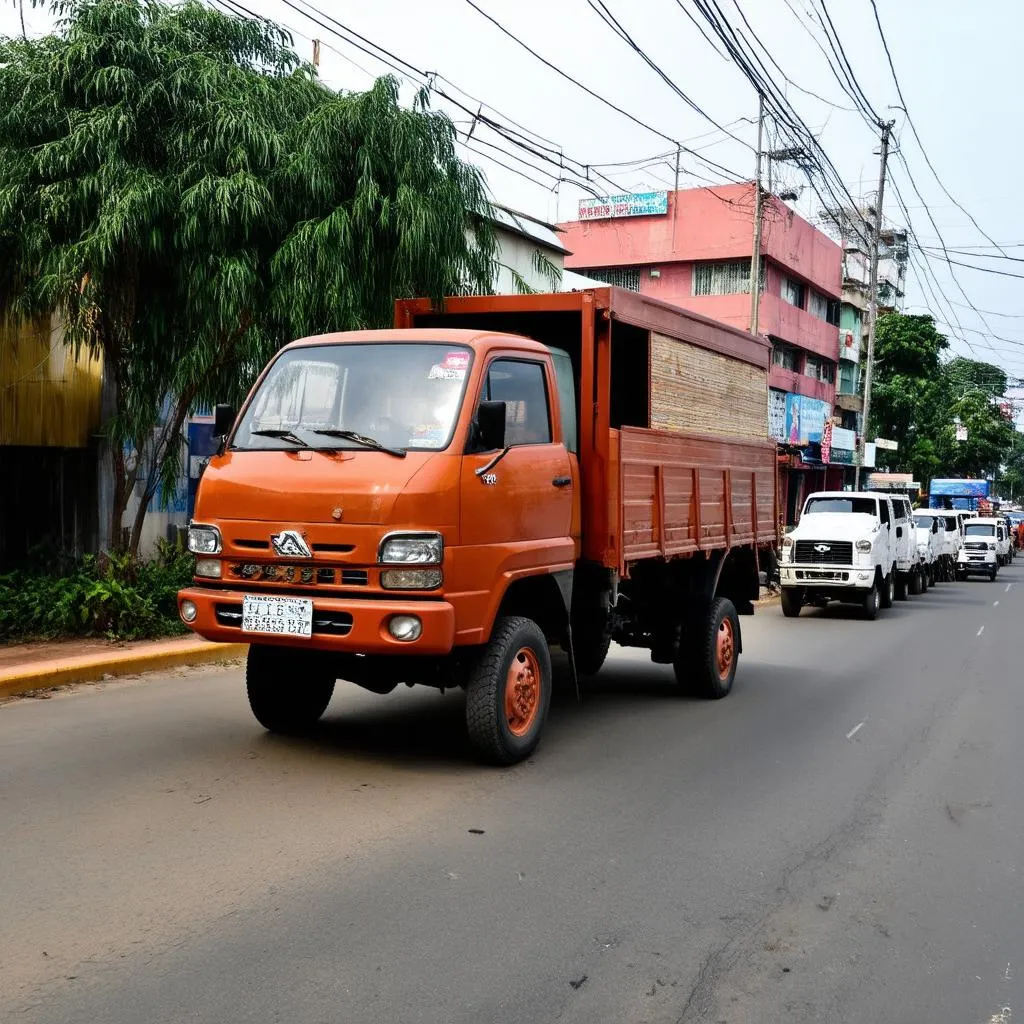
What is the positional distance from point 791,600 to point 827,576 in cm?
71

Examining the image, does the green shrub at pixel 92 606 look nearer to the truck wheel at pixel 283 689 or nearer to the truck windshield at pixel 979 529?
the truck wheel at pixel 283 689

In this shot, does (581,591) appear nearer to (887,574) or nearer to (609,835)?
(609,835)

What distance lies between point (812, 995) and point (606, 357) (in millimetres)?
4454

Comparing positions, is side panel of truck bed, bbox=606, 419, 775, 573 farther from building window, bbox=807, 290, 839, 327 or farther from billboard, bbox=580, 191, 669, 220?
building window, bbox=807, 290, 839, 327

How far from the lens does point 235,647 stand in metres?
10.3

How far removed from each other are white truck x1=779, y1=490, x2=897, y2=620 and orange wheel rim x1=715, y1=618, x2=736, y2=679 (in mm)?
8581

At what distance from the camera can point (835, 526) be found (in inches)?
739

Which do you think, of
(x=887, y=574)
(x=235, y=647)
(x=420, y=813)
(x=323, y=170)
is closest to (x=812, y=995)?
(x=420, y=813)

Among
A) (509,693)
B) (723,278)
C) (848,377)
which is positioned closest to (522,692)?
(509,693)

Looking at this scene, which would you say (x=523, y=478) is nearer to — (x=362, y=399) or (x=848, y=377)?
(x=362, y=399)

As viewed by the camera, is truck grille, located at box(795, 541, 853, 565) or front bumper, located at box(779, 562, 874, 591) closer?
front bumper, located at box(779, 562, 874, 591)

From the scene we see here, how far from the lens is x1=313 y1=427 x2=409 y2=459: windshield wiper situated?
594 centimetres

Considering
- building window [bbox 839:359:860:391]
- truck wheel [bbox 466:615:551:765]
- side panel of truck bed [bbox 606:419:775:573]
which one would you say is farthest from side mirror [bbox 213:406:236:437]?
building window [bbox 839:359:860:391]

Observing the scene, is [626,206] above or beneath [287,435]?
above
